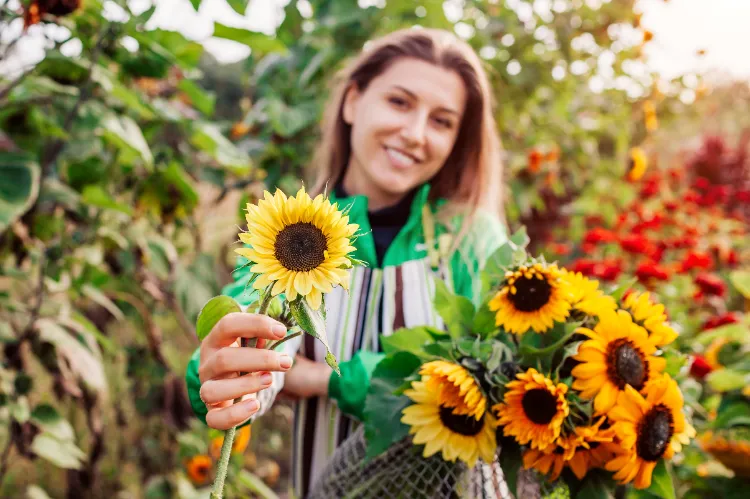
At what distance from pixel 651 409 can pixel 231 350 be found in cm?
48

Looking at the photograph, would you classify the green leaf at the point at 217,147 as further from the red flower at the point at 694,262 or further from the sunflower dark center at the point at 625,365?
the red flower at the point at 694,262

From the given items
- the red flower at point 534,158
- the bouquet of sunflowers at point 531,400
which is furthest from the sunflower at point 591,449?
the red flower at point 534,158

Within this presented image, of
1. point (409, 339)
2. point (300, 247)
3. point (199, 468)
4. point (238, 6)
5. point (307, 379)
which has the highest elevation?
point (238, 6)

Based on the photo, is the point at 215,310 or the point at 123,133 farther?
the point at 123,133

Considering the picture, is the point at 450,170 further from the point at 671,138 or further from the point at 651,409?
the point at 671,138

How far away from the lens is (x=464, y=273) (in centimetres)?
117

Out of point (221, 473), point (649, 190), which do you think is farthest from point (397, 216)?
point (649, 190)

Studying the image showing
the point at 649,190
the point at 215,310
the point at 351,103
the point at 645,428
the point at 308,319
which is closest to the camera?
the point at 308,319

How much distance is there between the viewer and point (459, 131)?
4.54 ft

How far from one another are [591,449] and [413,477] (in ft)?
0.71

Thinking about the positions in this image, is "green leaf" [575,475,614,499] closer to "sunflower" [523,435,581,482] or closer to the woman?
"sunflower" [523,435,581,482]

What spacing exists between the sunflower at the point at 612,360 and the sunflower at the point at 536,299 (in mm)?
36

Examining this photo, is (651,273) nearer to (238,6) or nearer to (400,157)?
(400,157)

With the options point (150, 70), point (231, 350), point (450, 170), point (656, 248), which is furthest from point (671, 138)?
point (231, 350)
